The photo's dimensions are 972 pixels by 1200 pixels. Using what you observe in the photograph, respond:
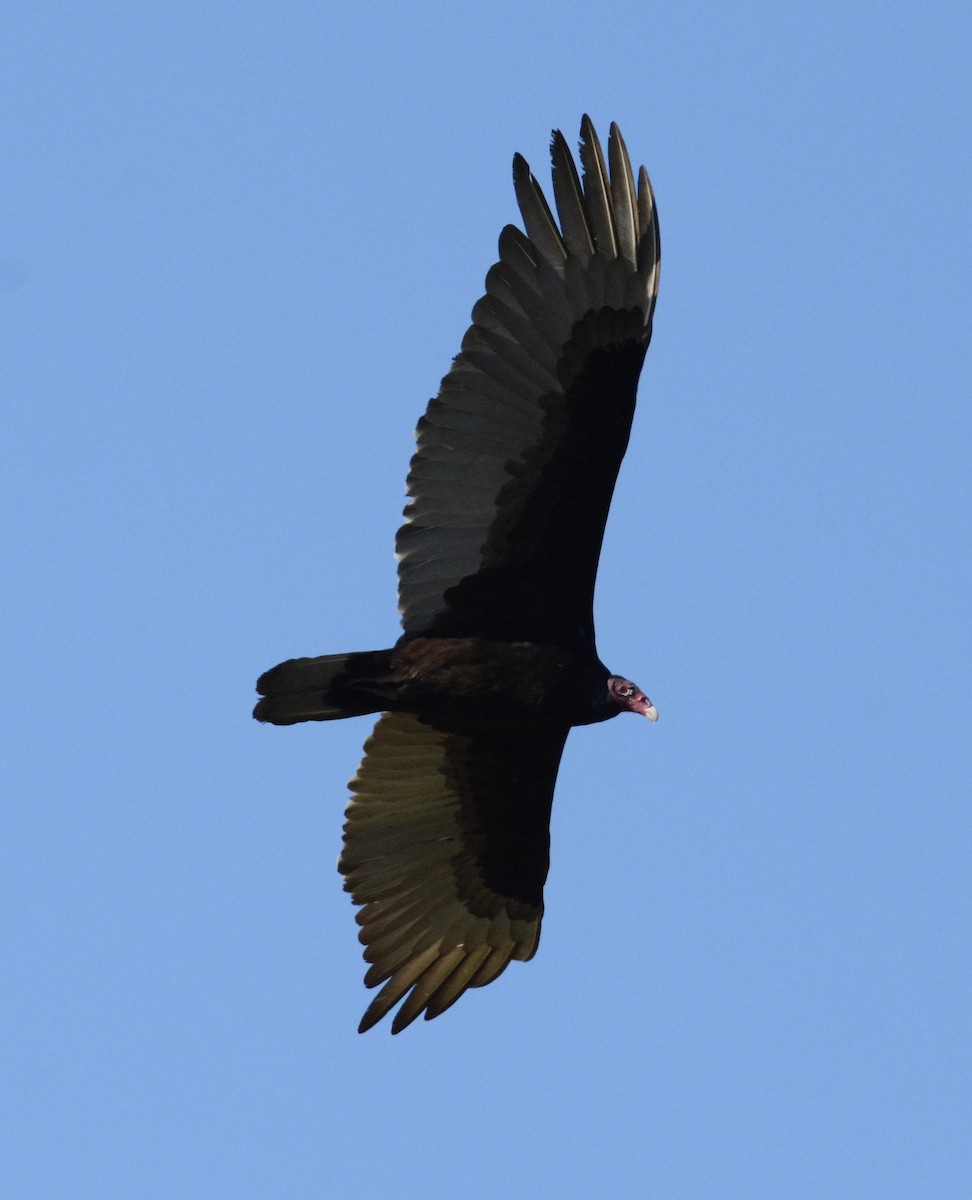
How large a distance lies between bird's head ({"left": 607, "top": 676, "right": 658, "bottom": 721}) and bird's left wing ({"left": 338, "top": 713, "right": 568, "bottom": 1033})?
528mm

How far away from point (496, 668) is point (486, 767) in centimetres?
105

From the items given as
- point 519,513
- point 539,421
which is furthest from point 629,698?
point 539,421

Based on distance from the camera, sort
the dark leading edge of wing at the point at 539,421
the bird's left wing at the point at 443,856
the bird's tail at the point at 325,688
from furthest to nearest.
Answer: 1. the bird's left wing at the point at 443,856
2. the bird's tail at the point at 325,688
3. the dark leading edge of wing at the point at 539,421

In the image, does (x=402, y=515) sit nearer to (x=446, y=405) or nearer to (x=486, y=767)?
(x=446, y=405)

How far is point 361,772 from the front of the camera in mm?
10750

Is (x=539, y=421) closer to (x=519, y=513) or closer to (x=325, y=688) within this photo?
(x=519, y=513)

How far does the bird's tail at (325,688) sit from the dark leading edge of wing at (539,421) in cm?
31

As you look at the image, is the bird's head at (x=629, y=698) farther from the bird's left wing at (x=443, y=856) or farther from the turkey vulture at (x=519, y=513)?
the bird's left wing at (x=443, y=856)

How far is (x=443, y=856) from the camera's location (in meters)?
11.0

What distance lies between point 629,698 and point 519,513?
1.07 m

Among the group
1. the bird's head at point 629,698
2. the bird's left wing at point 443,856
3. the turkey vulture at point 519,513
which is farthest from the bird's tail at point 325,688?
the bird's head at point 629,698

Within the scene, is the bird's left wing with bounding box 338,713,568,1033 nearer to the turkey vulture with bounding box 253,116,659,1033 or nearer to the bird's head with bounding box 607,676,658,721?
the turkey vulture with bounding box 253,116,659,1033

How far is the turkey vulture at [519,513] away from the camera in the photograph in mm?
9617

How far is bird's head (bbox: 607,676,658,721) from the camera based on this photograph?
10.2 metres
